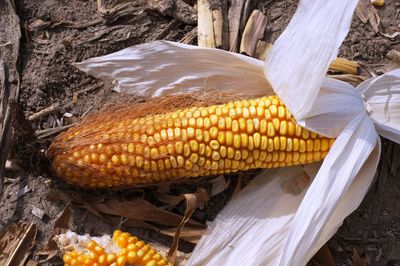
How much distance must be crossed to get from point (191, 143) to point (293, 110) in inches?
14.7

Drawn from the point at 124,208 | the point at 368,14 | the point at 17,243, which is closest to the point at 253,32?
the point at 368,14

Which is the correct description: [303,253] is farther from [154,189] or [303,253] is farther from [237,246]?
[154,189]

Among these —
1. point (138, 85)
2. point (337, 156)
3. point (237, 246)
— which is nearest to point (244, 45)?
point (138, 85)

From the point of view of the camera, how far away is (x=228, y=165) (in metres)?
1.97

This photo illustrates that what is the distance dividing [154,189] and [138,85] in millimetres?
423

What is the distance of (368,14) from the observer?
2412 mm

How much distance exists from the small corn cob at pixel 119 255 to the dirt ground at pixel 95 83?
0.23 metres

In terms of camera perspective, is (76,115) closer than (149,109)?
No

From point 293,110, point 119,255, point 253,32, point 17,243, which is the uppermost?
point 253,32

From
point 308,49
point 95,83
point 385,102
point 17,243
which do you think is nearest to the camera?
point 308,49

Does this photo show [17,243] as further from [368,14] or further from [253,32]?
[368,14]

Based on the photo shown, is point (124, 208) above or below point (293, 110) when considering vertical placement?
below

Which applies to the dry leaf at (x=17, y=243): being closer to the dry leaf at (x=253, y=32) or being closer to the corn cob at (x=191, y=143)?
the corn cob at (x=191, y=143)

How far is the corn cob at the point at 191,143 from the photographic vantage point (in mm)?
1907
